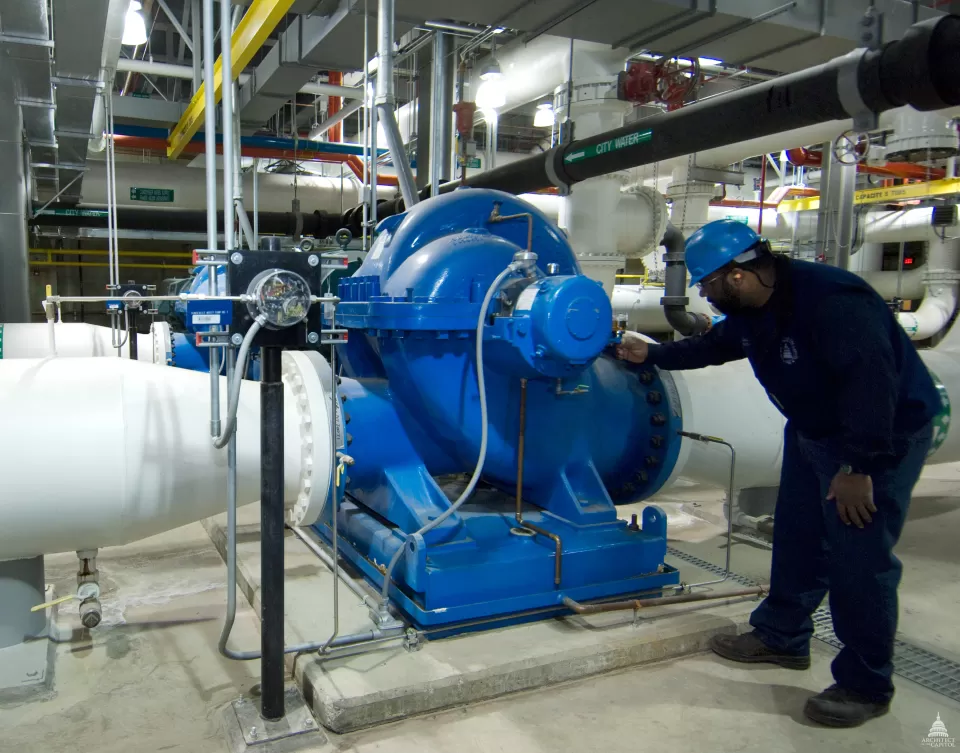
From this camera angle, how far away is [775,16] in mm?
3678

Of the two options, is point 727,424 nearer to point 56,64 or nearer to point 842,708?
point 842,708

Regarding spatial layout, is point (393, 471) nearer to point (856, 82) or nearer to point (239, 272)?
point (239, 272)

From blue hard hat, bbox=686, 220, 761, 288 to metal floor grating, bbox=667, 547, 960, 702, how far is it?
112cm

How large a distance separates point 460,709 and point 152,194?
266 inches

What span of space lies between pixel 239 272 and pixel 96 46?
2532 mm

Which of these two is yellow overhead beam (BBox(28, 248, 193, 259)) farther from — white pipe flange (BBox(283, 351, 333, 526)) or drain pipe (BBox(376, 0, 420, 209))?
white pipe flange (BBox(283, 351, 333, 526))

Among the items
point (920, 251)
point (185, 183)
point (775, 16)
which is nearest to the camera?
point (775, 16)

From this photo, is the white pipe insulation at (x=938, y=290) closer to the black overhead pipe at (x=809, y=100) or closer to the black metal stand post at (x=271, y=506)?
the black overhead pipe at (x=809, y=100)

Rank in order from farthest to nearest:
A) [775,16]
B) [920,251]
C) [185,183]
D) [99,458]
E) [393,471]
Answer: [920,251], [185,183], [775,16], [393,471], [99,458]

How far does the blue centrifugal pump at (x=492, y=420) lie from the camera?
223 cm

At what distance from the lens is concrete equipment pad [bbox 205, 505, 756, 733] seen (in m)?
1.91

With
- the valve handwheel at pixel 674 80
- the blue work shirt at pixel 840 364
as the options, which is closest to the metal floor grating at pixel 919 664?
the blue work shirt at pixel 840 364

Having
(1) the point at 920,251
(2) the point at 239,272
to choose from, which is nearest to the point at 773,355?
(2) the point at 239,272

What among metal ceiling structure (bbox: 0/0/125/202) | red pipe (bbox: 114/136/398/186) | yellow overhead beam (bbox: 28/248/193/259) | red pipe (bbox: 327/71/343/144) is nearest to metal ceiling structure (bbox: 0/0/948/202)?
metal ceiling structure (bbox: 0/0/125/202)
